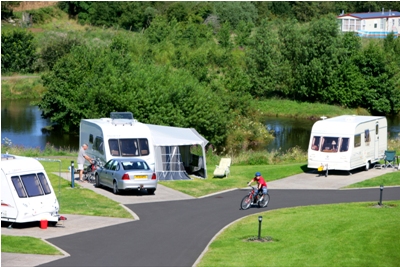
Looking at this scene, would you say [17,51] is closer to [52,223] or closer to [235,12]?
[235,12]

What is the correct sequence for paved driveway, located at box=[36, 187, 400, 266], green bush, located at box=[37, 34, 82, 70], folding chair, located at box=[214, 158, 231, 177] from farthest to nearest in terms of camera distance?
green bush, located at box=[37, 34, 82, 70] → folding chair, located at box=[214, 158, 231, 177] → paved driveway, located at box=[36, 187, 400, 266]

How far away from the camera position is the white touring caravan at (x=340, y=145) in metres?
37.8

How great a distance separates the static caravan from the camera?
34.5m

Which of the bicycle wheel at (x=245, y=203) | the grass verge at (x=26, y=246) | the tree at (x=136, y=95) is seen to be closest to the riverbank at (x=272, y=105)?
the tree at (x=136, y=95)

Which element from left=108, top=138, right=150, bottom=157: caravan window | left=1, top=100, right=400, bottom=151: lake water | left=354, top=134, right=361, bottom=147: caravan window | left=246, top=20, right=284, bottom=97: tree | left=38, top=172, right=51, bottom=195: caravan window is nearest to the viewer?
left=38, top=172, right=51, bottom=195: caravan window

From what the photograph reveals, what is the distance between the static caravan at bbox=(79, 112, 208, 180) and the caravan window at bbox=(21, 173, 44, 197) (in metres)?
9.14

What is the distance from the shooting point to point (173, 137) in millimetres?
36844

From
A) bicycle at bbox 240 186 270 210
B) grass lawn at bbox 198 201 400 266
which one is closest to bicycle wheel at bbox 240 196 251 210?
bicycle at bbox 240 186 270 210

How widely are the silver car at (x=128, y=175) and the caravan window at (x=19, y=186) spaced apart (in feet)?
22.6

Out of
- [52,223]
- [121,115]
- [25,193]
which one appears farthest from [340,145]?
[25,193]

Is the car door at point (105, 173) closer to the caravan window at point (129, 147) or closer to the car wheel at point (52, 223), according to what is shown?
the caravan window at point (129, 147)

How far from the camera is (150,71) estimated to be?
5481cm

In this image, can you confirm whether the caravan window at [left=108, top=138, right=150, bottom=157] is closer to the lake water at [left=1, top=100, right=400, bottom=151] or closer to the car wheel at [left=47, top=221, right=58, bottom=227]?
the car wheel at [left=47, top=221, right=58, bottom=227]

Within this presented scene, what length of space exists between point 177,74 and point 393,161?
20.4 meters
